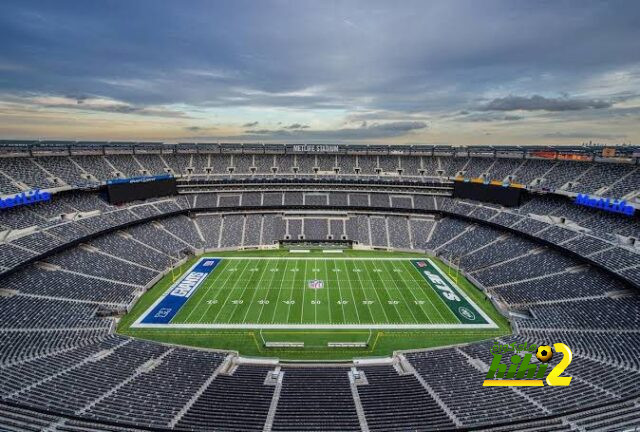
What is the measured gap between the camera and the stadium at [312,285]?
17.5 m

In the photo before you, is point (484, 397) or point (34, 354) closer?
point (484, 397)

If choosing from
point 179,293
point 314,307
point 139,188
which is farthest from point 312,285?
point 139,188

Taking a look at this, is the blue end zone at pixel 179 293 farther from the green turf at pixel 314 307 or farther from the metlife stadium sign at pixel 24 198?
the metlife stadium sign at pixel 24 198

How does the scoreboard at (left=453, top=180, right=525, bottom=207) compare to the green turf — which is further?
the scoreboard at (left=453, top=180, right=525, bottom=207)

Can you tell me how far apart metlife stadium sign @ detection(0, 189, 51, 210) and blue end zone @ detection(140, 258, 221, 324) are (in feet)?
61.6

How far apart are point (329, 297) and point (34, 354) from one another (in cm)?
2398

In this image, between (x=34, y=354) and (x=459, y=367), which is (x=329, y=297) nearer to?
(x=459, y=367)

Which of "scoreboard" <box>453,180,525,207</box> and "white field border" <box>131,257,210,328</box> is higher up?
"scoreboard" <box>453,180,525,207</box>

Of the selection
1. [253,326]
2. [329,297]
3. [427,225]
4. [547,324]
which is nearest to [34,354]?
[253,326]

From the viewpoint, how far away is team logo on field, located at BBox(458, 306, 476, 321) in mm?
31484

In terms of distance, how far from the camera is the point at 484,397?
1800 cm

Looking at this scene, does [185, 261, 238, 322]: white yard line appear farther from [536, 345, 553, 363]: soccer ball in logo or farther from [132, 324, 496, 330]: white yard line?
[536, 345, 553, 363]: soccer ball in logo

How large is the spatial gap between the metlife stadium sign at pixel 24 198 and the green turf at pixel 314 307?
1708 cm

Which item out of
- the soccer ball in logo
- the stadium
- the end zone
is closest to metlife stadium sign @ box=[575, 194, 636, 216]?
the stadium
